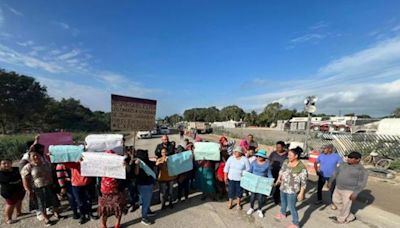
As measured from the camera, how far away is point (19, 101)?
3669cm

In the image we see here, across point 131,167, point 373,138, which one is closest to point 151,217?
point 131,167

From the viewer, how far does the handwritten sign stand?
19.5 ft

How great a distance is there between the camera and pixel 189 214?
600 centimetres

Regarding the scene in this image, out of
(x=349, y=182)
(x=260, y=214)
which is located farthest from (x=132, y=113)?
(x=349, y=182)

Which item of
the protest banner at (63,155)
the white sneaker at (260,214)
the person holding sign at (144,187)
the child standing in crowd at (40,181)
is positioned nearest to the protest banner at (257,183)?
the white sneaker at (260,214)

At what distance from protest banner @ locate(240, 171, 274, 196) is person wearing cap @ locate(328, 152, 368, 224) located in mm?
1476

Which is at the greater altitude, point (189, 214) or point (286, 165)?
point (286, 165)

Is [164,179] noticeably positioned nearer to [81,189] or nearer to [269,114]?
[81,189]

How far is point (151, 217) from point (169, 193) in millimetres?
846

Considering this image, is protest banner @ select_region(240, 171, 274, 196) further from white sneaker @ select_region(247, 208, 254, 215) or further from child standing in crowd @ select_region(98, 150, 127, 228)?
child standing in crowd @ select_region(98, 150, 127, 228)

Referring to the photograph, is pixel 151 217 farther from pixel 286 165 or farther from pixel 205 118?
pixel 205 118

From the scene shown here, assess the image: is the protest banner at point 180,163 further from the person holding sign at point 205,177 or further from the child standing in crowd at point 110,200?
the child standing in crowd at point 110,200

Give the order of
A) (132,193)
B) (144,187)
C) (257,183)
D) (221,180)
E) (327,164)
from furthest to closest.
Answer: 1. (221,180)
2. (327,164)
3. (132,193)
4. (257,183)
5. (144,187)

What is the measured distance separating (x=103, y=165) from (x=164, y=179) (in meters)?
1.71
